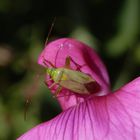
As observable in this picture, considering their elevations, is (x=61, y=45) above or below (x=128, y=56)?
above

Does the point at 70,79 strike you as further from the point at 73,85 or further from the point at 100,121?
the point at 100,121

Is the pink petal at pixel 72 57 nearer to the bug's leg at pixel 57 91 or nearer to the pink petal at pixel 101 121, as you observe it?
the bug's leg at pixel 57 91

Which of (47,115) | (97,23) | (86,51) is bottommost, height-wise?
(47,115)

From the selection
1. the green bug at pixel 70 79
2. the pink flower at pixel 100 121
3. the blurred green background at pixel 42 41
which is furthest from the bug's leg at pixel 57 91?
the blurred green background at pixel 42 41

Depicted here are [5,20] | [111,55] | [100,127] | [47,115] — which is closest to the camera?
[100,127]

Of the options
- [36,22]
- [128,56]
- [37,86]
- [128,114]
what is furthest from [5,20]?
[128,114]

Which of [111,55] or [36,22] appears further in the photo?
[36,22]

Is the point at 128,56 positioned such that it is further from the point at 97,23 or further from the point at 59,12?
the point at 59,12
